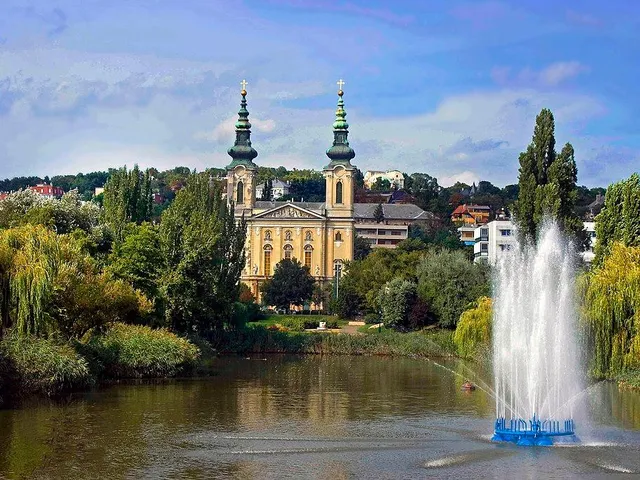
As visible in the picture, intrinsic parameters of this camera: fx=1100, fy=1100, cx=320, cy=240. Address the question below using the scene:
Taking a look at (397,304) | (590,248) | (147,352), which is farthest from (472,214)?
(147,352)

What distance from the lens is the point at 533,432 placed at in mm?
28297

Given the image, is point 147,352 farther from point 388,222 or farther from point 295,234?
point 388,222

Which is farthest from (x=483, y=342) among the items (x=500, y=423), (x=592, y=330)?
(x=500, y=423)

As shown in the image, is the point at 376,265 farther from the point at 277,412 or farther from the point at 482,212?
the point at 482,212

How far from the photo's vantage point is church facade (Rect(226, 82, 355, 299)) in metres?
127

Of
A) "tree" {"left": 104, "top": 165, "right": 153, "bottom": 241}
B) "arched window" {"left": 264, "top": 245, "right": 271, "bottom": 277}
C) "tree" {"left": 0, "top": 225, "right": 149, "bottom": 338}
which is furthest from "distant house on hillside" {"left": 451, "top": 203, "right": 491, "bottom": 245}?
"tree" {"left": 0, "top": 225, "right": 149, "bottom": 338}

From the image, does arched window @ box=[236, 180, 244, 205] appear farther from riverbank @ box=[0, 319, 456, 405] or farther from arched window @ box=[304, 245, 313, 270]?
riverbank @ box=[0, 319, 456, 405]

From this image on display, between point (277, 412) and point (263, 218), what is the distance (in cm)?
9334

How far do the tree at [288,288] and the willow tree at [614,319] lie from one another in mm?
68040

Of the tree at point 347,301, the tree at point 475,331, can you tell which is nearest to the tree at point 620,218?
the tree at point 475,331

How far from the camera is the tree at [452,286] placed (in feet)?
243

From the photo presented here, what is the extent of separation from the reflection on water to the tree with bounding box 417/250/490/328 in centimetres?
2928

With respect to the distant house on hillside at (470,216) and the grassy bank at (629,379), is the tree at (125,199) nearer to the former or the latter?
the grassy bank at (629,379)

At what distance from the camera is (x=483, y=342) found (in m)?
56.7
